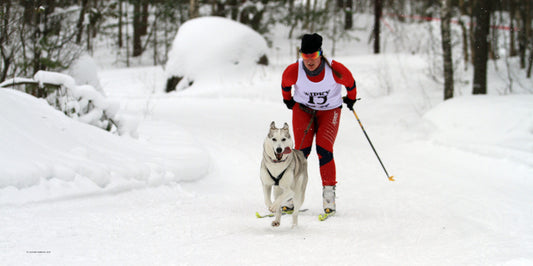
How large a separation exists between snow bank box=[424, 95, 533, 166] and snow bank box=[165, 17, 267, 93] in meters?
7.74

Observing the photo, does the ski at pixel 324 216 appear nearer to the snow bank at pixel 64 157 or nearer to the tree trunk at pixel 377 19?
the snow bank at pixel 64 157

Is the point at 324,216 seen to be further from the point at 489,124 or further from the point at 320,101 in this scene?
the point at 489,124

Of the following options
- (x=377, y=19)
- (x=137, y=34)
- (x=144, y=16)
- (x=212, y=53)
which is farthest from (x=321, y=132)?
(x=144, y=16)

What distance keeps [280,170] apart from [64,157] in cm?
264

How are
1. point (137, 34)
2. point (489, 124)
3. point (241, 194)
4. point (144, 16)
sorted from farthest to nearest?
point (144, 16) < point (137, 34) < point (489, 124) < point (241, 194)

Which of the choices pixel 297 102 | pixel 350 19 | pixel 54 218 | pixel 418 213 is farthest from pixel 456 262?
pixel 350 19

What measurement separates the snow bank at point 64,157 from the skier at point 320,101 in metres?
2.21

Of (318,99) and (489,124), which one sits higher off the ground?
(318,99)

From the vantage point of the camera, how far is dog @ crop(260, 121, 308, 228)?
4309mm

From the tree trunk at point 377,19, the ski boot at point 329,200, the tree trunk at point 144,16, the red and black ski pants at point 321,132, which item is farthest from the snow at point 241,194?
the tree trunk at point 144,16

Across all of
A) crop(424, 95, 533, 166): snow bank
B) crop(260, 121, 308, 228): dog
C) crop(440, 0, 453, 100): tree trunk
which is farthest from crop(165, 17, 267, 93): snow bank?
crop(260, 121, 308, 228): dog

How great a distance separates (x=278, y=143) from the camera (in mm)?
4281

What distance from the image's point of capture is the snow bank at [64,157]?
466 centimetres

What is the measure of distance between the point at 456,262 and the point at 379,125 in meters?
9.49
